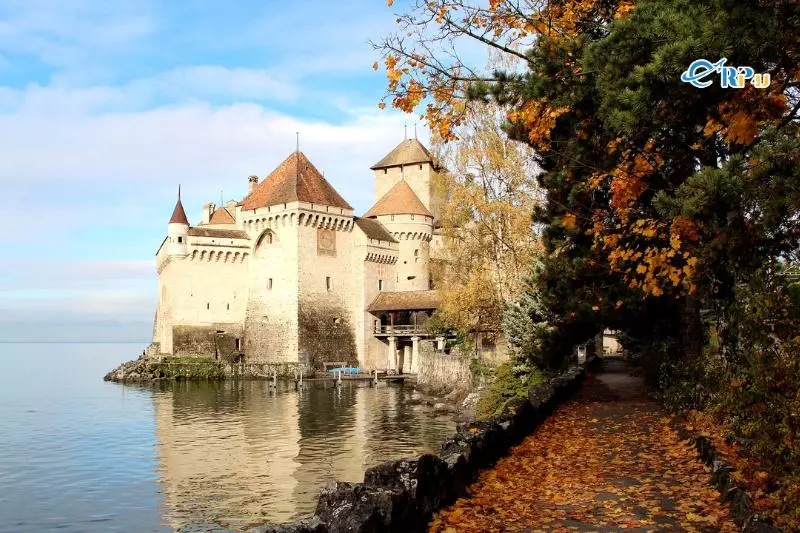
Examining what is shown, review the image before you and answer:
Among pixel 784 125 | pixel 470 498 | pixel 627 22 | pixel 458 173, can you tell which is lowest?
pixel 470 498

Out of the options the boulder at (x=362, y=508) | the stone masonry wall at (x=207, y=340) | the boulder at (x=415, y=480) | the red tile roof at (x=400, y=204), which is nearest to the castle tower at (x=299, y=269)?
the stone masonry wall at (x=207, y=340)

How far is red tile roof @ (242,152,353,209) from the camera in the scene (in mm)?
49438

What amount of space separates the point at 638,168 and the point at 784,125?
96.4 inches

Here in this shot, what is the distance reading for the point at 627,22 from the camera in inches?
269

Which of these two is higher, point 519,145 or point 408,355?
point 519,145

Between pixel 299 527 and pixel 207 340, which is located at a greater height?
pixel 207 340

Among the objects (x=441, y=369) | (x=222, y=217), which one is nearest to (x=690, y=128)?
(x=441, y=369)

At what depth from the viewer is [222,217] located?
186 feet

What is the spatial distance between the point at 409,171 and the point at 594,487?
179 feet

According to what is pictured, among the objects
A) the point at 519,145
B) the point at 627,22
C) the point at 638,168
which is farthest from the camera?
the point at 519,145

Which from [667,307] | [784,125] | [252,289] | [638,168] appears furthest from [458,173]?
[252,289]

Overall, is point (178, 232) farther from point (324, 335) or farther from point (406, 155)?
point (406, 155)

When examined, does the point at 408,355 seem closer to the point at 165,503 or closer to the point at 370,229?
the point at 370,229

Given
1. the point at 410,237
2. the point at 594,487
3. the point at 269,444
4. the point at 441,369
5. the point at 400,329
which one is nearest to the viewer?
the point at 594,487
